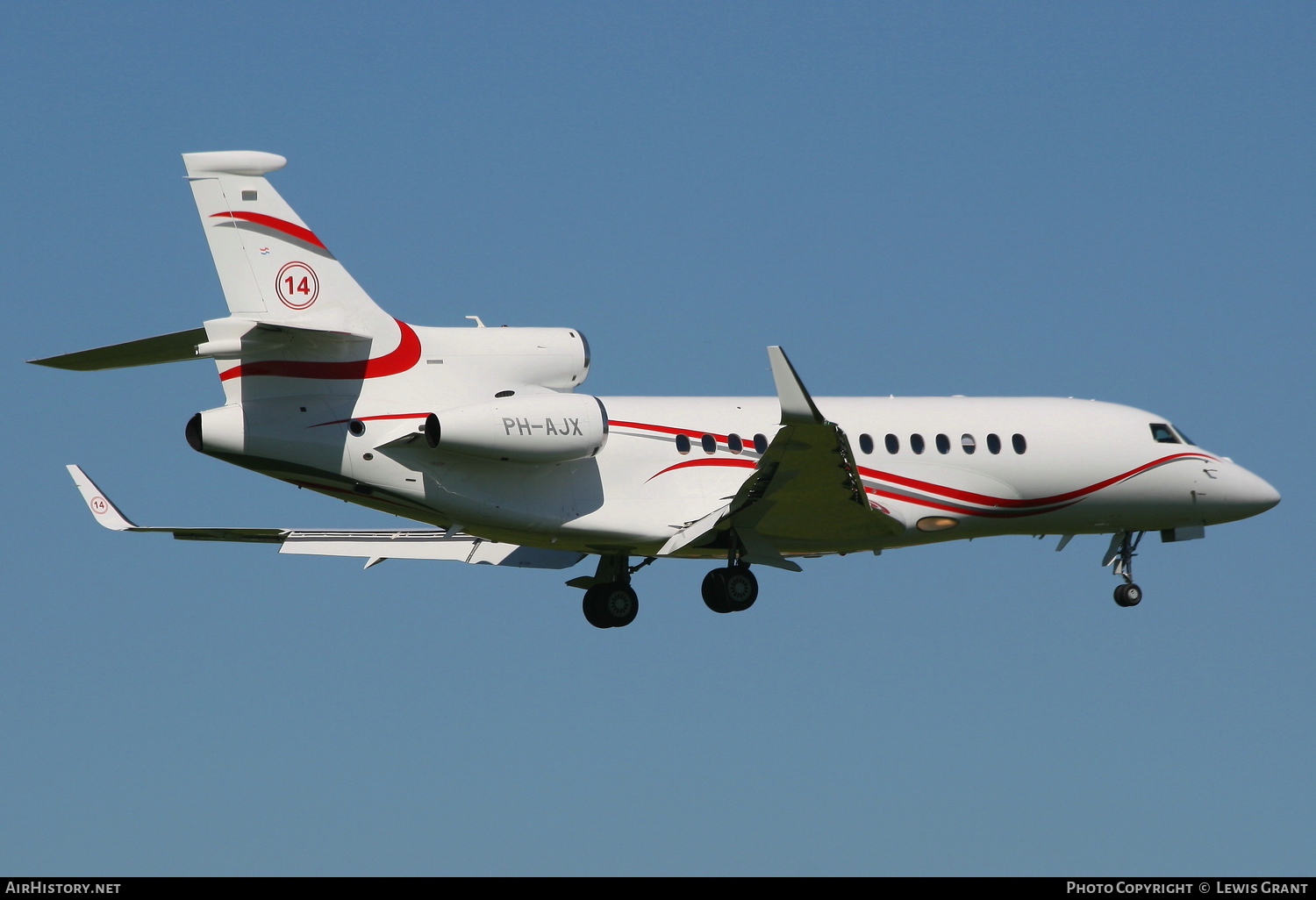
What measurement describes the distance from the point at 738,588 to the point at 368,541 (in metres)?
5.87

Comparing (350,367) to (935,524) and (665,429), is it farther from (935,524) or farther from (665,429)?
(935,524)

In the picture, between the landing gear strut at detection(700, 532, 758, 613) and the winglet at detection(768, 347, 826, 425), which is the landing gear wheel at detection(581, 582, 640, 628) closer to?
the landing gear strut at detection(700, 532, 758, 613)

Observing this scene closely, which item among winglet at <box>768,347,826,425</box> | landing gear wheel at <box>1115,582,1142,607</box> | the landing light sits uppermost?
the landing light

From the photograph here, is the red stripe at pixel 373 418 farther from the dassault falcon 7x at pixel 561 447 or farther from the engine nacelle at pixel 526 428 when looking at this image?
the engine nacelle at pixel 526 428

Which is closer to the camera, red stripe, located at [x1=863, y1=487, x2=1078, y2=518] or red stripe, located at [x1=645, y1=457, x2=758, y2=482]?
red stripe, located at [x1=645, y1=457, x2=758, y2=482]

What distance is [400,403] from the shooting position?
65.5 ft

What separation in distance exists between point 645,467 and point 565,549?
1.84 meters

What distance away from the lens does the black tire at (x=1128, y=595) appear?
26.0 metres

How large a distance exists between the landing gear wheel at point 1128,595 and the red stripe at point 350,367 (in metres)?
13.0

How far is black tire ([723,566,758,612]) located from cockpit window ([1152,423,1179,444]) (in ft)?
26.2

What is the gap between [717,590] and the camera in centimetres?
2269

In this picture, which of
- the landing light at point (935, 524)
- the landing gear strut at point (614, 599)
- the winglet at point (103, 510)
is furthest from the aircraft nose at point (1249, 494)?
the winglet at point (103, 510)

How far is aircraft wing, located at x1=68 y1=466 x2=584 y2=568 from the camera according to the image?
21.5m

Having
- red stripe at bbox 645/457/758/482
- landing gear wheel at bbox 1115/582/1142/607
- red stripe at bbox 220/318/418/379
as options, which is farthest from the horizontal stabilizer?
landing gear wheel at bbox 1115/582/1142/607
